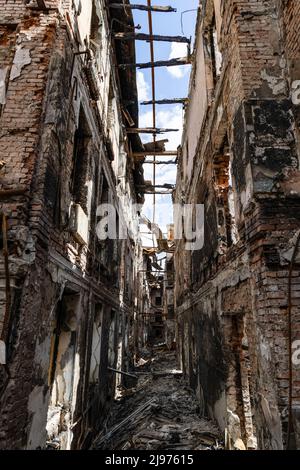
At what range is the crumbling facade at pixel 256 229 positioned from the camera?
3.29 m

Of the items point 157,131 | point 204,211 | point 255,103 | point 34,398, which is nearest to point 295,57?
point 255,103

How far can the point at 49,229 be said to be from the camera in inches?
156

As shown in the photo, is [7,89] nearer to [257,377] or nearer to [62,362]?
[62,362]

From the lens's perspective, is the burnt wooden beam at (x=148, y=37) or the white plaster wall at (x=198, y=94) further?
the burnt wooden beam at (x=148, y=37)

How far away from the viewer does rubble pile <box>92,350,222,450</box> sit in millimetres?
5668

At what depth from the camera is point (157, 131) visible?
40.8ft

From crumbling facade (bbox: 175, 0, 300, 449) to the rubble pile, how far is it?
0.64 m

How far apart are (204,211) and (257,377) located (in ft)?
14.8

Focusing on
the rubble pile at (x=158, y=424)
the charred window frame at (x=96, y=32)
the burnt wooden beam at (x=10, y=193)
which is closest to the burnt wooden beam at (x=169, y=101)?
the charred window frame at (x=96, y=32)

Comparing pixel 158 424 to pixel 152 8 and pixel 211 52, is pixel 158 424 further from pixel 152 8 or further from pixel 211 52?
pixel 152 8

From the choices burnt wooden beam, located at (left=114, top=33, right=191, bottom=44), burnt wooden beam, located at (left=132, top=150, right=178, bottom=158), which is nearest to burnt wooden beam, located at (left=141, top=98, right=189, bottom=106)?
burnt wooden beam, located at (left=114, top=33, right=191, bottom=44)

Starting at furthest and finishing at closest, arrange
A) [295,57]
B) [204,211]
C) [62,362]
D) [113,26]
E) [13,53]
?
[113,26]
[204,211]
[62,362]
[13,53]
[295,57]

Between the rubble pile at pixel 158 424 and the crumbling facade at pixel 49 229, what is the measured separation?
63 cm

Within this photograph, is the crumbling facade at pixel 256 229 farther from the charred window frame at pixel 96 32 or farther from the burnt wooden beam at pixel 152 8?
the burnt wooden beam at pixel 152 8
